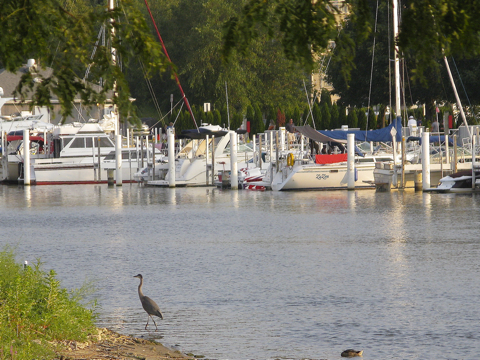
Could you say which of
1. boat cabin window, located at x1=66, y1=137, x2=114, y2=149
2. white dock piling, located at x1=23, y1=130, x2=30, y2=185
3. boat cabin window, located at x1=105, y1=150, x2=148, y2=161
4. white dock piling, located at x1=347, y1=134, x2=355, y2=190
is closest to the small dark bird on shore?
white dock piling, located at x1=347, y1=134, x2=355, y2=190

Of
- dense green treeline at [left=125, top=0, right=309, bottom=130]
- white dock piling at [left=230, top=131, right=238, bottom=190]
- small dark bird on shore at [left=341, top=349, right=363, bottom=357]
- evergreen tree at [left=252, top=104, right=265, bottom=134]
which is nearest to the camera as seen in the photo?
small dark bird on shore at [left=341, top=349, right=363, bottom=357]

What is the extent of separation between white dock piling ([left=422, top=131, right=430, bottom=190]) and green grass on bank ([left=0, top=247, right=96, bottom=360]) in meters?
23.2

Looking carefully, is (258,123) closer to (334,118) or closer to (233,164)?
(334,118)

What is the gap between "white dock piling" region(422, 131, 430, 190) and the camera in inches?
1235

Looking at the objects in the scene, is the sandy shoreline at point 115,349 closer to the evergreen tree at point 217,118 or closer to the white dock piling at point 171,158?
the white dock piling at point 171,158

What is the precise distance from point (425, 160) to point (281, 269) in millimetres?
17334

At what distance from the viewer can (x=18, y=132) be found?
49.1 meters

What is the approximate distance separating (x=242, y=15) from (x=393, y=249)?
12.3m

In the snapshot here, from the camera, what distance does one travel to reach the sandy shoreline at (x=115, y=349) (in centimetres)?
895

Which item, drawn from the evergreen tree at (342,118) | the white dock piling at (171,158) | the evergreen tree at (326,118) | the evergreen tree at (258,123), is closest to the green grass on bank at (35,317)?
the white dock piling at (171,158)

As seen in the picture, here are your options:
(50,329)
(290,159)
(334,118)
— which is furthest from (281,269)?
(334,118)

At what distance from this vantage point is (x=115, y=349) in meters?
9.45

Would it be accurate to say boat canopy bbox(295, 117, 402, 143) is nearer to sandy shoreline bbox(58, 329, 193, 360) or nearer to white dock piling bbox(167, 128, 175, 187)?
white dock piling bbox(167, 128, 175, 187)

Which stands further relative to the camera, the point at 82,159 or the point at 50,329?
the point at 82,159
